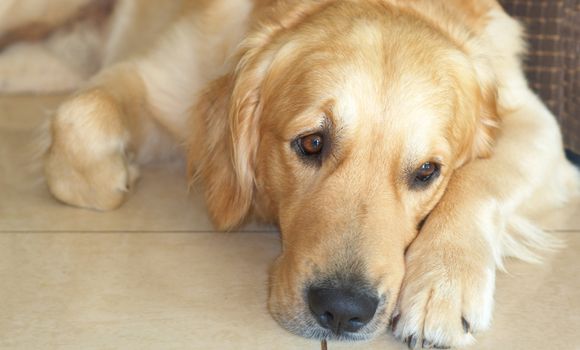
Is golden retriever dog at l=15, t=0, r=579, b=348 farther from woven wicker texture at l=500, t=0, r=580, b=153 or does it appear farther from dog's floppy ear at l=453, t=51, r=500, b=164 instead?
woven wicker texture at l=500, t=0, r=580, b=153

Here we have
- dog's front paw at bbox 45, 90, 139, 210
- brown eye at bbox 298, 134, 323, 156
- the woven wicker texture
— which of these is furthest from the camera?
the woven wicker texture

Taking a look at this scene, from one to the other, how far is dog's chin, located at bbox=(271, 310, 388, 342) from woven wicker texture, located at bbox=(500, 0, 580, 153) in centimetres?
157

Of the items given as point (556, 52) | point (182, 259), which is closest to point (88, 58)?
point (182, 259)

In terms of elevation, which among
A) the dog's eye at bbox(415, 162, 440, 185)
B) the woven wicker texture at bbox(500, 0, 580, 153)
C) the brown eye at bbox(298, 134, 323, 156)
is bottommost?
the woven wicker texture at bbox(500, 0, 580, 153)

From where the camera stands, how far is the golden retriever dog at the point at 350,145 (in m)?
2.13

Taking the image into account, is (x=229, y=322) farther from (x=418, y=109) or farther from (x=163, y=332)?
(x=418, y=109)

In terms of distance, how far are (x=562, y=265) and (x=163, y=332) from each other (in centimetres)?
120

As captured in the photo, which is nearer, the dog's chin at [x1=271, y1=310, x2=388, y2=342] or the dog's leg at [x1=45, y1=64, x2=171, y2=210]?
the dog's chin at [x1=271, y1=310, x2=388, y2=342]

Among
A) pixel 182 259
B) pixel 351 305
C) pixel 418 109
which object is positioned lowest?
pixel 182 259

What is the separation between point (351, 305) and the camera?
6.61 ft

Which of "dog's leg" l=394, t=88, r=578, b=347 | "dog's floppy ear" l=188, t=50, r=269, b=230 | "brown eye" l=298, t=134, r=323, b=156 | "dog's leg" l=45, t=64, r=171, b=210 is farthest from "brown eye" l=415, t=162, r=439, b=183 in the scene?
"dog's leg" l=45, t=64, r=171, b=210

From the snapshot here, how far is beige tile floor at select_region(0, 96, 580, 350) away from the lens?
7.04ft

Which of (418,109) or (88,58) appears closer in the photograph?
(418,109)

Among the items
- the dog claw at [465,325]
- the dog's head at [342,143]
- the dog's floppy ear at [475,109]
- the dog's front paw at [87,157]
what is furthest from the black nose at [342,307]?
the dog's front paw at [87,157]
